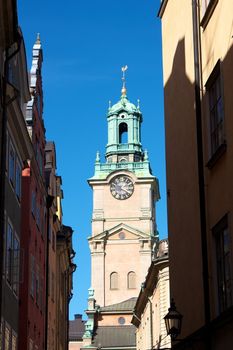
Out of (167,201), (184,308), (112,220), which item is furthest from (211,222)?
(112,220)

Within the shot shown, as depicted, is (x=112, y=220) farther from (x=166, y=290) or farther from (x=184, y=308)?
(x=184, y=308)

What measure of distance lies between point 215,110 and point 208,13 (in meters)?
1.95

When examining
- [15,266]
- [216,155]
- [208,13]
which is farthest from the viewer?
[15,266]

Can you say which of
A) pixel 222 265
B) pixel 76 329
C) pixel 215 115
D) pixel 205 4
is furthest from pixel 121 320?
pixel 222 265

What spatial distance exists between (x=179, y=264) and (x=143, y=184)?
85840mm

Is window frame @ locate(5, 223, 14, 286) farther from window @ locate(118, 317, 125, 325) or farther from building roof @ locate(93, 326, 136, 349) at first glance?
window @ locate(118, 317, 125, 325)

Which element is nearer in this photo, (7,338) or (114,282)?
(7,338)

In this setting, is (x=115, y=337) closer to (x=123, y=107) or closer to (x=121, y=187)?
(x=121, y=187)

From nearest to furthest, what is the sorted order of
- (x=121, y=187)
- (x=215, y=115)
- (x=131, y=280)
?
(x=215, y=115)
(x=131, y=280)
(x=121, y=187)

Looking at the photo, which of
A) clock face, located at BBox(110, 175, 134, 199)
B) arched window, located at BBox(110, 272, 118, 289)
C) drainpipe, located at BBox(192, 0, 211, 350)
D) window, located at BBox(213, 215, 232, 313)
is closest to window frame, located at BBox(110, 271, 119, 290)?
arched window, located at BBox(110, 272, 118, 289)

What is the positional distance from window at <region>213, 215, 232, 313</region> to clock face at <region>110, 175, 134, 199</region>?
3500 inches

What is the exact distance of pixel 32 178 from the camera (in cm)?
3419

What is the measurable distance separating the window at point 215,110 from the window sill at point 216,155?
0.19 m

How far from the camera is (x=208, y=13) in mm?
15789
